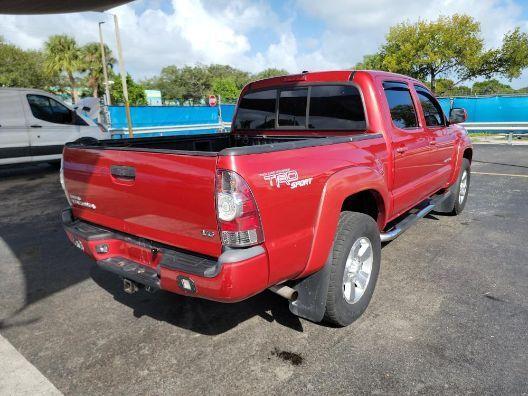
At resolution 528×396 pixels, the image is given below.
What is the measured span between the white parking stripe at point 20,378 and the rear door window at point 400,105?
11.2 ft

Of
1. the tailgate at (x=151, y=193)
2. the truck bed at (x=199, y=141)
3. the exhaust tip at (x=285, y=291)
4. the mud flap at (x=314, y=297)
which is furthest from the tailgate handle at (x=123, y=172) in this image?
the mud flap at (x=314, y=297)

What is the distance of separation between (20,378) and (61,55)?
48.7 metres

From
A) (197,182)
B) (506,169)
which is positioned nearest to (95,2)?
(197,182)

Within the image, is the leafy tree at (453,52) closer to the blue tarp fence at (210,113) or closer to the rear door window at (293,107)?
the blue tarp fence at (210,113)

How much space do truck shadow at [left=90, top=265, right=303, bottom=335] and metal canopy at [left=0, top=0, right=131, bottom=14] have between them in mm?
6225

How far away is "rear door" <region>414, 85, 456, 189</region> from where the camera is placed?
4.47m

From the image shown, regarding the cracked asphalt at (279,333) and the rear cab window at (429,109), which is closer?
the cracked asphalt at (279,333)

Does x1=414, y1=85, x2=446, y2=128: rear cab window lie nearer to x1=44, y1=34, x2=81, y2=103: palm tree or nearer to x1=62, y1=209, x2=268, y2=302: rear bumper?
x1=62, y1=209, x2=268, y2=302: rear bumper

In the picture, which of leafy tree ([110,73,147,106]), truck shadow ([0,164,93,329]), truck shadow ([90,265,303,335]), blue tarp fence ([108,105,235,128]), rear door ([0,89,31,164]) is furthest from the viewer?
leafy tree ([110,73,147,106])

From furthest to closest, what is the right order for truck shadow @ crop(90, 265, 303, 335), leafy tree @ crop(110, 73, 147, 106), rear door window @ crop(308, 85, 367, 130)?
leafy tree @ crop(110, 73, 147, 106) < rear door window @ crop(308, 85, 367, 130) < truck shadow @ crop(90, 265, 303, 335)

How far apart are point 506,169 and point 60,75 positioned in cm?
4912

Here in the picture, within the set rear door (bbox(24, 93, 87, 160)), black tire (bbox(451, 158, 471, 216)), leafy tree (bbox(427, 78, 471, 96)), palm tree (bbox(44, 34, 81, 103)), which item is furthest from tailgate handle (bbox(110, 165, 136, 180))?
palm tree (bbox(44, 34, 81, 103))

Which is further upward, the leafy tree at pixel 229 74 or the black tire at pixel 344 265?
the leafy tree at pixel 229 74

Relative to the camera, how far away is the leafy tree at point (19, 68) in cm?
3491
